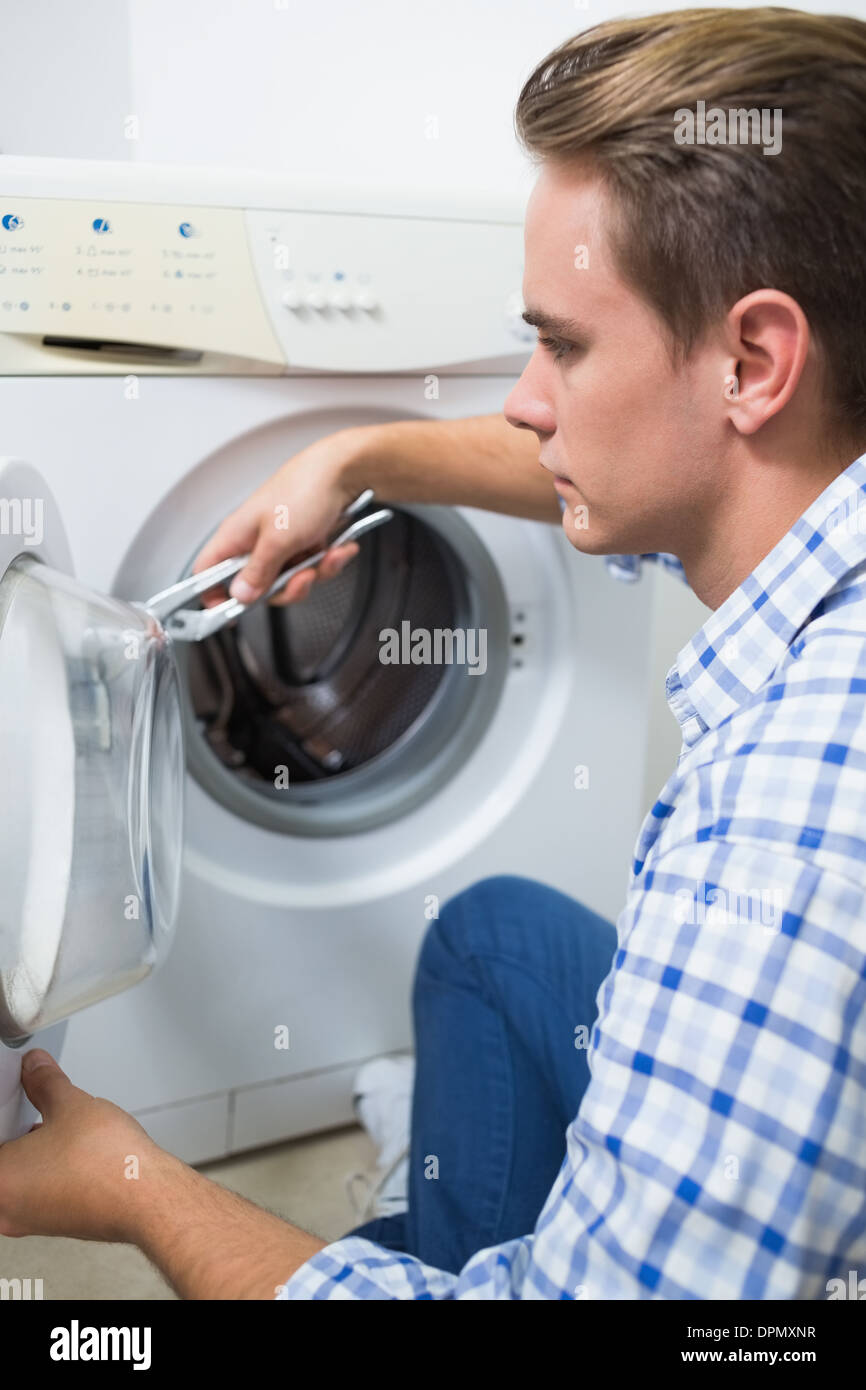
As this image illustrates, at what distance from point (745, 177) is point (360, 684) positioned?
697 millimetres

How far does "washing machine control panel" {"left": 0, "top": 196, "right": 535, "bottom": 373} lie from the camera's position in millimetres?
803

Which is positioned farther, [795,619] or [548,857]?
[548,857]

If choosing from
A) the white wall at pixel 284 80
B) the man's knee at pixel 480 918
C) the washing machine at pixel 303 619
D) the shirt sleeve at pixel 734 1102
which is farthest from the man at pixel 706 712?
the white wall at pixel 284 80

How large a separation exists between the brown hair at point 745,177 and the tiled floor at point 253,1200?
28.9 inches

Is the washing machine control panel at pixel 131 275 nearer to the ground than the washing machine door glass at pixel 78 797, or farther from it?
farther from it

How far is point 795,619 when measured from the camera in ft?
1.74

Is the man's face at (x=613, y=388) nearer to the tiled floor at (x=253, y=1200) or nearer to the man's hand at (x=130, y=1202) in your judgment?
the man's hand at (x=130, y=1202)

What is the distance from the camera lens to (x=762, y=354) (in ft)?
1.79

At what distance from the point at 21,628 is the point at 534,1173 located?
460 millimetres

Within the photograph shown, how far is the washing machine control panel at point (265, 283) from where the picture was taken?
80 cm

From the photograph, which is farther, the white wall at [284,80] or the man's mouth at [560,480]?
the white wall at [284,80]

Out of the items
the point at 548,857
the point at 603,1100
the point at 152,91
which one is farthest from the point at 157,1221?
the point at 152,91

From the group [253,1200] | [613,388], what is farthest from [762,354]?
[253,1200]
